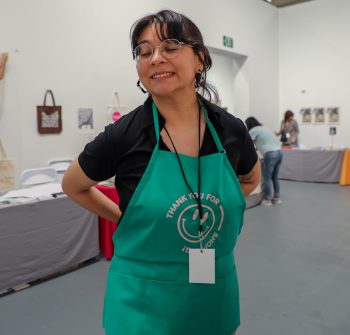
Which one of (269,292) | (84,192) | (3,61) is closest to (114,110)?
(3,61)

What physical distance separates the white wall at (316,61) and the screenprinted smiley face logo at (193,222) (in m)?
8.30

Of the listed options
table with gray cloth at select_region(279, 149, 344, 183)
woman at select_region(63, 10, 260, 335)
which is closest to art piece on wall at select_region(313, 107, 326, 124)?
table with gray cloth at select_region(279, 149, 344, 183)

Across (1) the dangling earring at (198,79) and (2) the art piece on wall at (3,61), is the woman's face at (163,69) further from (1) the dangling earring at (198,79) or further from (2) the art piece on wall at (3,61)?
(2) the art piece on wall at (3,61)

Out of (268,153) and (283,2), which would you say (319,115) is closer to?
(283,2)

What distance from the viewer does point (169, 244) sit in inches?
35.5

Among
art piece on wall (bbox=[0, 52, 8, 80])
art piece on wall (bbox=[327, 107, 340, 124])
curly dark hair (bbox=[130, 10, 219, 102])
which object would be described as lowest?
curly dark hair (bbox=[130, 10, 219, 102])

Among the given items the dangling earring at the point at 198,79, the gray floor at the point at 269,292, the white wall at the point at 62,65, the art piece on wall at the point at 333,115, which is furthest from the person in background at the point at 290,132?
the dangling earring at the point at 198,79

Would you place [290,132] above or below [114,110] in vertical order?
below

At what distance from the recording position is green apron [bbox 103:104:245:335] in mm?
890

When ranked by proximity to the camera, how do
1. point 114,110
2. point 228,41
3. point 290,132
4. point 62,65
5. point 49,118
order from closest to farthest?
point 49,118
point 62,65
point 114,110
point 228,41
point 290,132

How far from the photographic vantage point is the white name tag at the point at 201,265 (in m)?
0.91

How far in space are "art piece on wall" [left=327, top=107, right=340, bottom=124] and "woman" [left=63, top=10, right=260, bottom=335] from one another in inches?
324

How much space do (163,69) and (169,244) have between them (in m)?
0.42

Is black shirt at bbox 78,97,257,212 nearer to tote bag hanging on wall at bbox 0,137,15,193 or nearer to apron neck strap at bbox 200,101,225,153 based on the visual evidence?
apron neck strap at bbox 200,101,225,153
